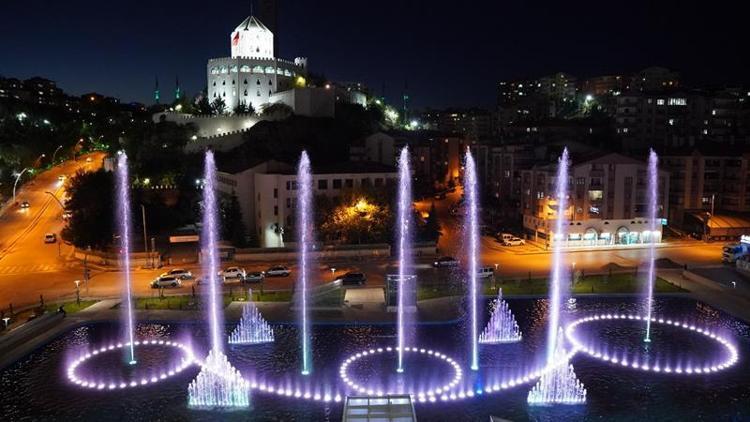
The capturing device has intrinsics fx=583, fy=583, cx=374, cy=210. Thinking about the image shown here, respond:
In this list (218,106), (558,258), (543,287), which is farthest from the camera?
(218,106)

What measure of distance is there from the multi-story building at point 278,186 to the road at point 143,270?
7876 millimetres

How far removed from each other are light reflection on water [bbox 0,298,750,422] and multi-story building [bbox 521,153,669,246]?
2350 cm

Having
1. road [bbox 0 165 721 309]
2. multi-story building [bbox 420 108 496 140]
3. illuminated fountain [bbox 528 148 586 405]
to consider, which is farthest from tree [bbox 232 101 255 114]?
multi-story building [bbox 420 108 496 140]

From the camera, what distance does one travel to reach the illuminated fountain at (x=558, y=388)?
893 inches

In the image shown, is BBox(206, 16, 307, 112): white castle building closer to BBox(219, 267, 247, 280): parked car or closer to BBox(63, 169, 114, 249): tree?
BBox(63, 169, 114, 249): tree

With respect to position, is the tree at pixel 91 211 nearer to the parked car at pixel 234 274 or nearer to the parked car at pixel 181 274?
the parked car at pixel 181 274

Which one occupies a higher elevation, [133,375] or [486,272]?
[486,272]

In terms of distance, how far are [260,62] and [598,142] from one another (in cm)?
5437

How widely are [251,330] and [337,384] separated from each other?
324 inches

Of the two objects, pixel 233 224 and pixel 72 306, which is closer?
pixel 72 306

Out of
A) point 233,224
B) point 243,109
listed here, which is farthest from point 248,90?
point 233,224

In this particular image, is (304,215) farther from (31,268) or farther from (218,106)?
(218,106)

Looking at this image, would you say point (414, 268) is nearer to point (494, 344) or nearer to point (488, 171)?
point (494, 344)

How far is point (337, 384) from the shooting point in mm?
24406
